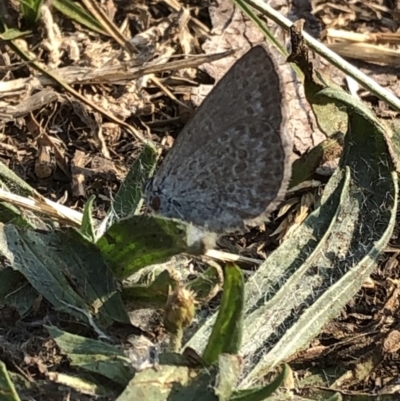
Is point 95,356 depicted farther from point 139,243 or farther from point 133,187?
point 133,187

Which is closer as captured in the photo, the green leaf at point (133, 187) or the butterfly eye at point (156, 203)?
the butterfly eye at point (156, 203)

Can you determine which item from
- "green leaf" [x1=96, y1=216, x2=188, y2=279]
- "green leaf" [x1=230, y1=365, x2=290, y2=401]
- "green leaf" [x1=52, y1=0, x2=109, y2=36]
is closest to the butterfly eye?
"green leaf" [x1=96, y1=216, x2=188, y2=279]

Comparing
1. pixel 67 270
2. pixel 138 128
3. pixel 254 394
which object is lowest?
pixel 254 394

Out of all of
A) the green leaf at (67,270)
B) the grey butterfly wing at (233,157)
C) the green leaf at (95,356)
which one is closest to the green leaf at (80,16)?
the grey butterfly wing at (233,157)

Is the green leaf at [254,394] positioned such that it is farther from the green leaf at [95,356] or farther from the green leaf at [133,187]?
the green leaf at [133,187]

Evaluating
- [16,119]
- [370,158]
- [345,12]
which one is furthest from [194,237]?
[345,12]

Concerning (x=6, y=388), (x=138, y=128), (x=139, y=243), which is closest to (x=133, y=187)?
(x=139, y=243)

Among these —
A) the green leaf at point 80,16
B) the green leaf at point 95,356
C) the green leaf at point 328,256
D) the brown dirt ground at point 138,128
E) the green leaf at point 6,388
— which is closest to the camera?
the green leaf at point 6,388
